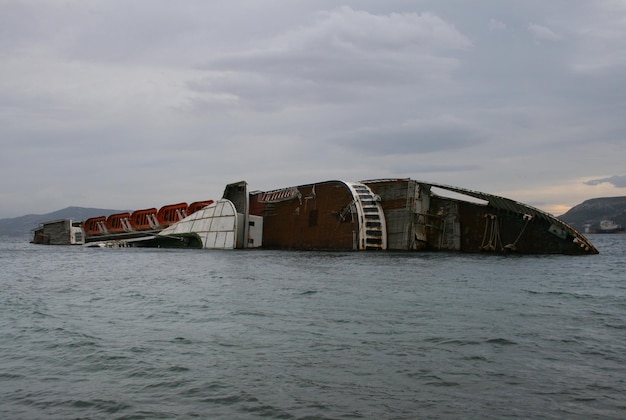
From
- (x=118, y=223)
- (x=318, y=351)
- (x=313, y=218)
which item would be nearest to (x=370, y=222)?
(x=313, y=218)

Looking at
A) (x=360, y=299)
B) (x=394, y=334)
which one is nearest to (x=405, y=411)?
(x=394, y=334)

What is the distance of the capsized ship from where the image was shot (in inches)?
1625

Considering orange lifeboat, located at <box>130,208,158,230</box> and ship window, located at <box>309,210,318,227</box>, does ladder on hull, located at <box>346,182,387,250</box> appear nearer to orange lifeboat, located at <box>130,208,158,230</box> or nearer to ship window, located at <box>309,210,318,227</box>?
ship window, located at <box>309,210,318,227</box>

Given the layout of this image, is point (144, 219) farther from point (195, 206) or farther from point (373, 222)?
point (373, 222)

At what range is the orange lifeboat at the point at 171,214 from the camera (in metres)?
68.1

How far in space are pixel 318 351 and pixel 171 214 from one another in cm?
6117

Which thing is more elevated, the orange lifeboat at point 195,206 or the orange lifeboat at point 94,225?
the orange lifeboat at point 195,206

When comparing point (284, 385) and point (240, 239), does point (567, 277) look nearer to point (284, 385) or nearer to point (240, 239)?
point (284, 385)

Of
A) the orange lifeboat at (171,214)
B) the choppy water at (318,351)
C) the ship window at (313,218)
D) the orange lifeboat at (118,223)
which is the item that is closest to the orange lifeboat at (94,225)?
the orange lifeboat at (118,223)

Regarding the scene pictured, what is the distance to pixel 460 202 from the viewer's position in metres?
44.8

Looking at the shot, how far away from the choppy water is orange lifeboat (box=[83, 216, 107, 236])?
61.6 metres

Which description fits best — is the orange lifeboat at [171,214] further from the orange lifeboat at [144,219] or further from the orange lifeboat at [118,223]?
the orange lifeboat at [118,223]

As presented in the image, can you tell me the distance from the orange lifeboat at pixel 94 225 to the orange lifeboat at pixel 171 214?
15.4 metres

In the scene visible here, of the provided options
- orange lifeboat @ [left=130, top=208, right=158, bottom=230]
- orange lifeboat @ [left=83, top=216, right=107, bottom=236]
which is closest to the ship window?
orange lifeboat @ [left=130, top=208, right=158, bottom=230]
